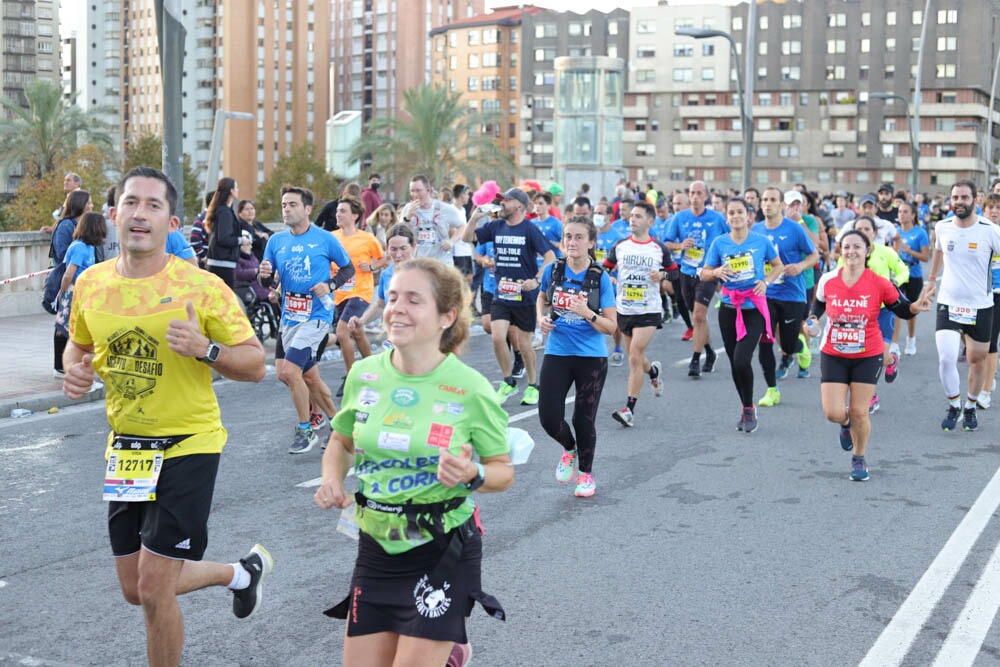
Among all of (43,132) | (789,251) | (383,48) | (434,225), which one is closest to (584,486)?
(789,251)

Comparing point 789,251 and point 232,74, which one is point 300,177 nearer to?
point 232,74

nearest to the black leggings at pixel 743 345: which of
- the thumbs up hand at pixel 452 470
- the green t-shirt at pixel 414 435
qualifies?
the green t-shirt at pixel 414 435

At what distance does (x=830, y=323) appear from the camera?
8.65m

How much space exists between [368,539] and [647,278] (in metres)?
8.02

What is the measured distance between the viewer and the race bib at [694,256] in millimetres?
15789

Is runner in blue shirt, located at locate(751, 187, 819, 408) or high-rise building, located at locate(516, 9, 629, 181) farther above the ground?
high-rise building, located at locate(516, 9, 629, 181)

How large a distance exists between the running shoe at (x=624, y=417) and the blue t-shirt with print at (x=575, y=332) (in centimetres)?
224

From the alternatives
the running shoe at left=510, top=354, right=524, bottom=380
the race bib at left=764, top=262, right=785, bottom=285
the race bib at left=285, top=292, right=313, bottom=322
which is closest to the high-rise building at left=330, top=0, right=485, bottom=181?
the running shoe at left=510, top=354, right=524, bottom=380

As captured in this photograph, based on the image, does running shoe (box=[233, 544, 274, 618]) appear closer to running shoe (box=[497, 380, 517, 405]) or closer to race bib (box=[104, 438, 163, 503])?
race bib (box=[104, 438, 163, 503])

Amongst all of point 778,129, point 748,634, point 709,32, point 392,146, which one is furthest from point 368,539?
point 778,129

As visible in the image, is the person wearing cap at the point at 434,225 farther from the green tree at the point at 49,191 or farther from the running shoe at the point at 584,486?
the green tree at the point at 49,191

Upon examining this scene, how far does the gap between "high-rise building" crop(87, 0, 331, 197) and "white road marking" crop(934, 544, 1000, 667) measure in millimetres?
117806

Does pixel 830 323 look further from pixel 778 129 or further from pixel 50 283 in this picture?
pixel 778 129

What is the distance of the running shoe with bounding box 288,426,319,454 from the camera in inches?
368
